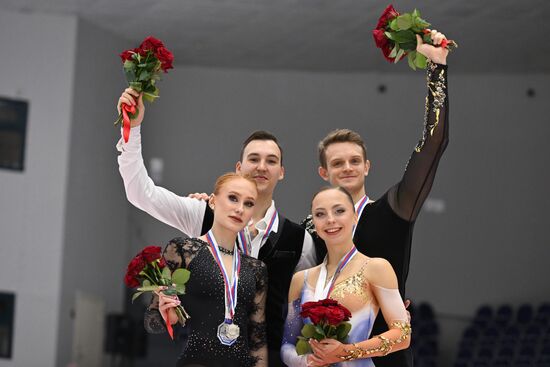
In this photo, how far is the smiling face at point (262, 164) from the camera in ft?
14.4

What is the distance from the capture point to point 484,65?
14.1 metres

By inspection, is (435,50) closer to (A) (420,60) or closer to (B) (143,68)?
(A) (420,60)

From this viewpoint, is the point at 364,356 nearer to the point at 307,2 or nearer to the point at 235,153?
the point at 307,2

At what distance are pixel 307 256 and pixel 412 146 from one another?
1046 centimetres

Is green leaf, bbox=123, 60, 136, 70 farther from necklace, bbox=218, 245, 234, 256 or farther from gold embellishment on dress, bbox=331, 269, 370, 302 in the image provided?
gold embellishment on dress, bbox=331, 269, 370, 302

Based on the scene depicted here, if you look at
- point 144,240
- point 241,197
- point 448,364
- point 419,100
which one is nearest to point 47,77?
point 144,240

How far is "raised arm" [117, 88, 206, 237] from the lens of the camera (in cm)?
411

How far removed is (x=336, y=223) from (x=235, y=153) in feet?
35.5

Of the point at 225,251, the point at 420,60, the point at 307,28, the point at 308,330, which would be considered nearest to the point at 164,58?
the point at 225,251

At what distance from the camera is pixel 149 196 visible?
4301mm

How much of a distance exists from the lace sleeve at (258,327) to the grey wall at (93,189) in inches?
325

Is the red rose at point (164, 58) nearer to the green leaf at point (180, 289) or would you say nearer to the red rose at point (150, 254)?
the red rose at point (150, 254)

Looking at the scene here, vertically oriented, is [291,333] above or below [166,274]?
below

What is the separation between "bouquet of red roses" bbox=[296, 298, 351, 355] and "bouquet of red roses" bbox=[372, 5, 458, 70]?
1058 millimetres
